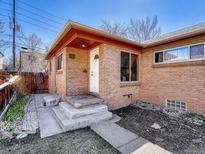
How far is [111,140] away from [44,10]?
16.0m

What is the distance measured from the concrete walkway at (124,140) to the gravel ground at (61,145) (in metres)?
0.17

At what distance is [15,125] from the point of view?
4168 mm

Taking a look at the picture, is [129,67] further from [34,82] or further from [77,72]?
[34,82]

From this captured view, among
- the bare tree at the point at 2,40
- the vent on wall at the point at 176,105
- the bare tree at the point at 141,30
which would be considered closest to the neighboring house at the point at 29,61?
the bare tree at the point at 2,40

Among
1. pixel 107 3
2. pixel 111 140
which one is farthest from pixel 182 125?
pixel 107 3

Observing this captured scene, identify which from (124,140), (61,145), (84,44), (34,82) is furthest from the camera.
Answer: (34,82)

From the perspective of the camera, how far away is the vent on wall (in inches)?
217

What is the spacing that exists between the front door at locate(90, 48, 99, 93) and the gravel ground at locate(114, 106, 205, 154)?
5.44ft

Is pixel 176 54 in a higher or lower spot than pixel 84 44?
lower

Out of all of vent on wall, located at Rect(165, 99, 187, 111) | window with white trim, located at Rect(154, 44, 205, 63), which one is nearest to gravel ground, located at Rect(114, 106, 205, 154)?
vent on wall, located at Rect(165, 99, 187, 111)

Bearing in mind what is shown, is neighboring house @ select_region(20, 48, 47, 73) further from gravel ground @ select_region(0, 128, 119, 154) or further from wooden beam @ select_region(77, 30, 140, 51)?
gravel ground @ select_region(0, 128, 119, 154)

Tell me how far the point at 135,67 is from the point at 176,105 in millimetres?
2741

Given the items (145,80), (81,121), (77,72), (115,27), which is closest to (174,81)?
(145,80)

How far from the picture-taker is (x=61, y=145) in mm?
3100
